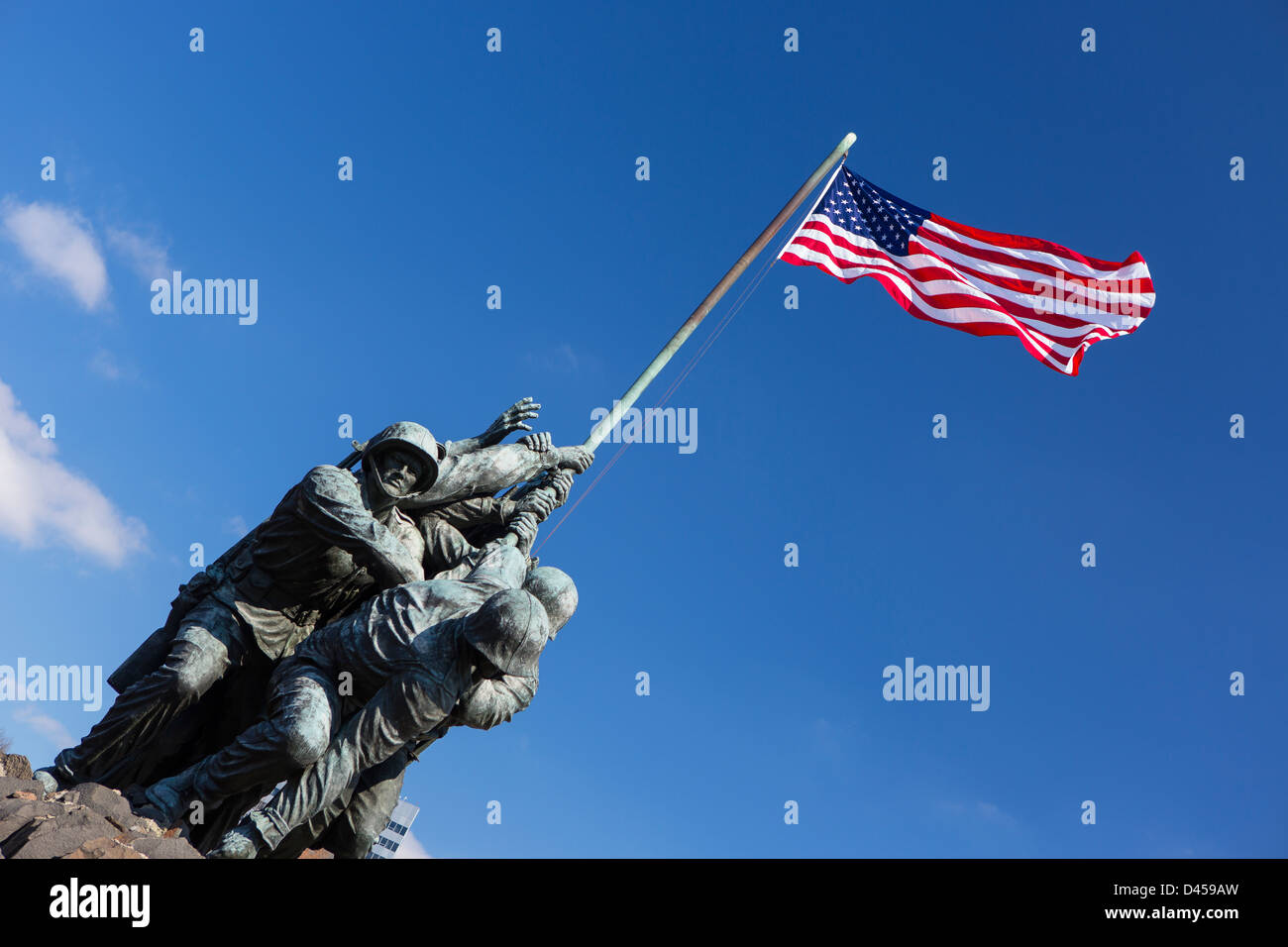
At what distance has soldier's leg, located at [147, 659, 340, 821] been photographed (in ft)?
24.5

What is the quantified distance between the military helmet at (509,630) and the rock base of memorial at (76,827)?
2.26 m

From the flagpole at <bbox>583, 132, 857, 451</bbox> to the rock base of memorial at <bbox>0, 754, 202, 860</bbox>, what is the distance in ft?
18.4

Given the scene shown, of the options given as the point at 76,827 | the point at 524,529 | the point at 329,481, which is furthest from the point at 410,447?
the point at 76,827

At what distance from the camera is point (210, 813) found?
8.15 metres

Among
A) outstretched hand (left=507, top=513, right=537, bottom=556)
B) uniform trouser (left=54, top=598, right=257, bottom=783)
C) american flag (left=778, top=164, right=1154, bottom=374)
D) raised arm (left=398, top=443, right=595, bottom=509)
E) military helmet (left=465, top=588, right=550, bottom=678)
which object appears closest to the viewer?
military helmet (left=465, top=588, right=550, bottom=678)

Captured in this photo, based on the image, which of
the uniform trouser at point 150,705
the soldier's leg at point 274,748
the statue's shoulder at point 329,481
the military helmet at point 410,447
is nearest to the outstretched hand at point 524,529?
the military helmet at point 410,447

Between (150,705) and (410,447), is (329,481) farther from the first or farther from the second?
(150,705)

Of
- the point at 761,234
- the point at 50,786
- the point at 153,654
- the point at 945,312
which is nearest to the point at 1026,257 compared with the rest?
the point at 945,312

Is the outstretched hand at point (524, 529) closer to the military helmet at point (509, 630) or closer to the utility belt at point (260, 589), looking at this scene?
the utility belt at point (260, 589)

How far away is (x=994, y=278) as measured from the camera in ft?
44.3

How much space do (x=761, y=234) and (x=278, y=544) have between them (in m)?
7.79

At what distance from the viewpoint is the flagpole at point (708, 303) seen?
11695 mm

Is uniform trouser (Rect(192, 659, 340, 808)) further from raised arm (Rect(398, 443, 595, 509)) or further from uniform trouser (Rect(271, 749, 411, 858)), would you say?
raised arm (Rect(398, 443, 595, 509))

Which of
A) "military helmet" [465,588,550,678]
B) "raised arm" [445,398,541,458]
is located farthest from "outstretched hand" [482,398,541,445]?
"military helmet" [465,588,550,678]
